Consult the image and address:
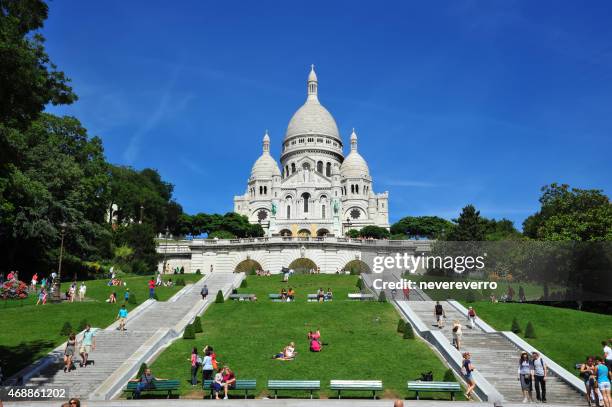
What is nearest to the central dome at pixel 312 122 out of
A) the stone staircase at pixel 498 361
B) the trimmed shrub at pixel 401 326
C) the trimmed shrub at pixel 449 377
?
the stone staircase at pixel 498 361

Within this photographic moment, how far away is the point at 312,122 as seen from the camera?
12925 centimetres

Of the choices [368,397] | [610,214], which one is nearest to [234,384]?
[368,397]

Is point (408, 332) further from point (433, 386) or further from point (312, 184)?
point (312, 184)

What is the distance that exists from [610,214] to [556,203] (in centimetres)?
717

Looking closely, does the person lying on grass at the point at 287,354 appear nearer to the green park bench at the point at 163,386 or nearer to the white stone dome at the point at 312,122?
the green park bench at the point at 163,386

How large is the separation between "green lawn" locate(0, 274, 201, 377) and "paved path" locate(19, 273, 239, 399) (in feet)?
4.69

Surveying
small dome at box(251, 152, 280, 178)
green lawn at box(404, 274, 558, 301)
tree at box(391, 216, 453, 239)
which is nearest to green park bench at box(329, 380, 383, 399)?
green lawn at box(404, 274, 558, 301)

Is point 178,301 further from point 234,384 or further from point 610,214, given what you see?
point 610,214

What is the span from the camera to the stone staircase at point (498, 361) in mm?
19266

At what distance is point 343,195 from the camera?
12206cm

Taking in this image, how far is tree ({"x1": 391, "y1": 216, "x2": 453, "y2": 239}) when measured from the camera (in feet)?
367

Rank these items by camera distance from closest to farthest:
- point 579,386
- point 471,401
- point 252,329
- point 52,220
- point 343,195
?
point 471,401 → point 579,386 → point 252,329 → point 52,220 → point 343,195

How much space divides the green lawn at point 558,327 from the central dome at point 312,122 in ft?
318

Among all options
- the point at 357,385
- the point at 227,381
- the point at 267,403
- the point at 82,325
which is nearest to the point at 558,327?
the point at 357,385
